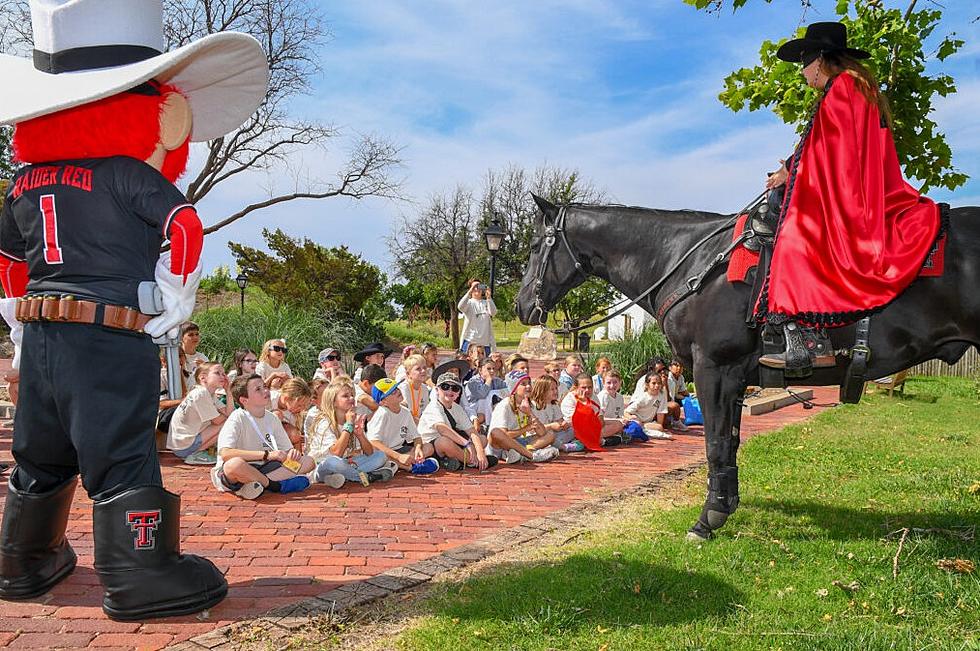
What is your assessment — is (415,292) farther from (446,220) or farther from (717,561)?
(717,561)

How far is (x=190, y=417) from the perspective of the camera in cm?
735

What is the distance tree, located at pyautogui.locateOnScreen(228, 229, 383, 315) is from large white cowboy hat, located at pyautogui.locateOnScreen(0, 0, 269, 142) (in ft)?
72.8

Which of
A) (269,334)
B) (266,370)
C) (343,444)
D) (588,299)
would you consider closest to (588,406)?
(343,444)

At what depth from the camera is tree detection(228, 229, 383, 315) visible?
26.3m

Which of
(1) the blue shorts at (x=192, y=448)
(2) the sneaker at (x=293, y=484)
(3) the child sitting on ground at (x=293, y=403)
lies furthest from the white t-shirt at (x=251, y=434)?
(1) the blue shorts at (x=192, y=448)

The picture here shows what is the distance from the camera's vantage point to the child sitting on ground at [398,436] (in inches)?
287

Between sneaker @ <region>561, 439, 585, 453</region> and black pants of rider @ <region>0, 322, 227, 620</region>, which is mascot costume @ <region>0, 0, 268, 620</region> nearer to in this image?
black pants of rider @ <region>0, 322, 227, 620</region>

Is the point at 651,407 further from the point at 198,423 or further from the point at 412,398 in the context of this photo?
the point at 198,423

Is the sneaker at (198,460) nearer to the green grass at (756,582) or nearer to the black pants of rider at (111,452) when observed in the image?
the black pants of rider at (111,452)

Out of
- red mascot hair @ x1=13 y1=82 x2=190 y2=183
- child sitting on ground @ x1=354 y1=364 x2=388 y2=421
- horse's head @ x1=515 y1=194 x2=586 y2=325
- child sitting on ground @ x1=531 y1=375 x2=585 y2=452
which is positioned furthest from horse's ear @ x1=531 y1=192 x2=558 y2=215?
child sitting on ground @ x1=531 y1=375 x2=585 y2=452

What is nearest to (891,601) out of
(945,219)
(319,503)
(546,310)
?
(945,219)

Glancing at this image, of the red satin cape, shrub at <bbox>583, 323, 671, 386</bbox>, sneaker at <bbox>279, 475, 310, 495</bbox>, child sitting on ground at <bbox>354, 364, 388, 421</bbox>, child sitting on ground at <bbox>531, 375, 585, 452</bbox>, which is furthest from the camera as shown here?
shrub at <bbox>583, 323, 671, 386</bbox>

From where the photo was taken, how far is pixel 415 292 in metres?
41.7

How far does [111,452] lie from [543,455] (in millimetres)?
5263
